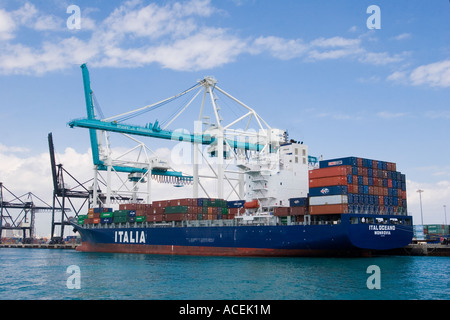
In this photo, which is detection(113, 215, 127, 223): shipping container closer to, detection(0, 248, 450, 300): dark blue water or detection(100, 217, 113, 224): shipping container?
detection(100, 217, 113, 224): shipping container

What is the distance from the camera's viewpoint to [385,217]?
36.2m

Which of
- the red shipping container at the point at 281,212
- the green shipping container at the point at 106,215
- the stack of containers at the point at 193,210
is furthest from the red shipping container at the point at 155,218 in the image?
the red shipping container at the point at 281,212

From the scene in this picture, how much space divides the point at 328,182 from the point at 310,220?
3.51 m

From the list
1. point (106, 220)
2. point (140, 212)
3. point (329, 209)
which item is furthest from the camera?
point (106, 220)

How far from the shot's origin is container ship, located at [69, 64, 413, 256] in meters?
34.5

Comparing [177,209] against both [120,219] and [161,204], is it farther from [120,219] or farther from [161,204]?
[120,219]

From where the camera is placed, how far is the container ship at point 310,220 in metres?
34.1

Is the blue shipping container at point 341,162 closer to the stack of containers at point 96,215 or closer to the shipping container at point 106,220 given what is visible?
the shipping container at point 106,220

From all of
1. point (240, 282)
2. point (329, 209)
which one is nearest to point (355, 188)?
point (329, 209)

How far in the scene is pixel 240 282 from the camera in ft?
75.5

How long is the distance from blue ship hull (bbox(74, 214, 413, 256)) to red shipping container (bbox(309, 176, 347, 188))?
2665mm
